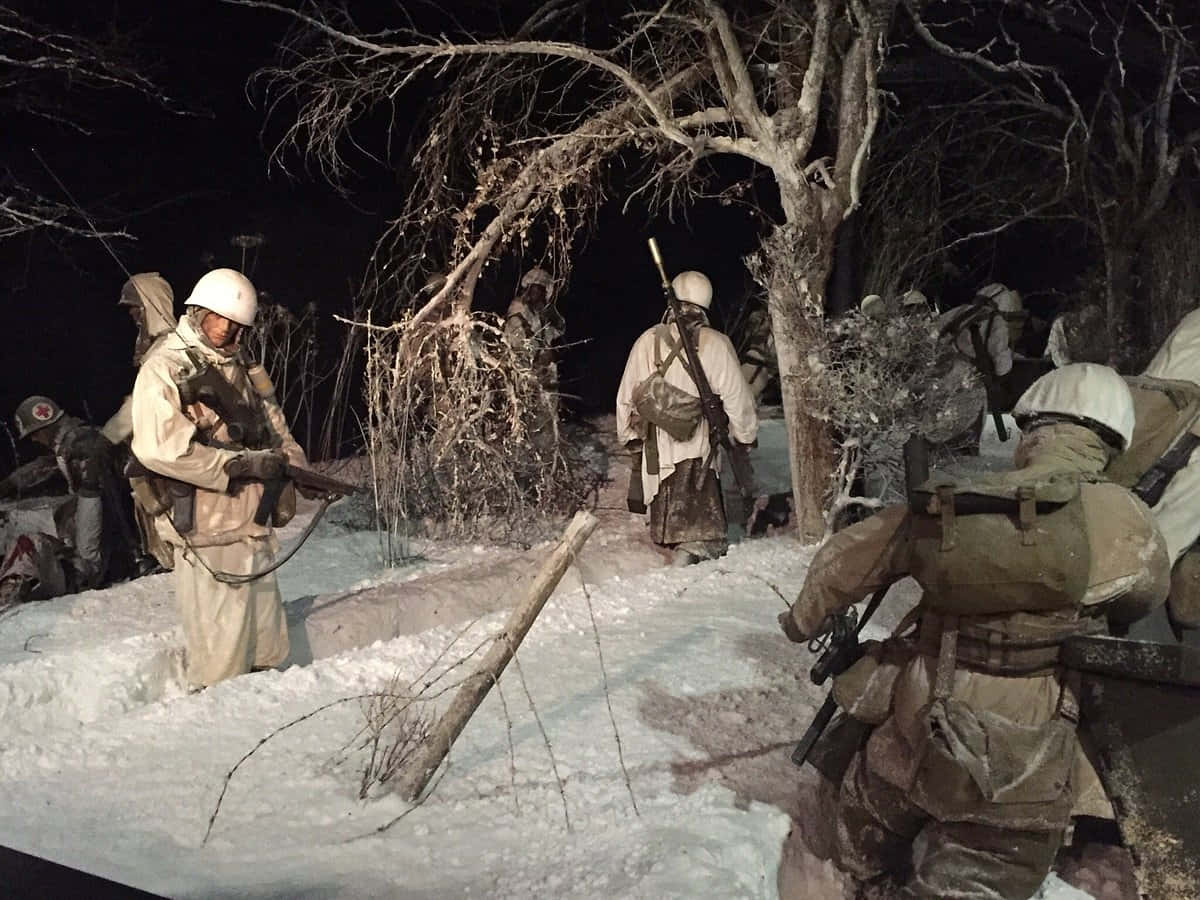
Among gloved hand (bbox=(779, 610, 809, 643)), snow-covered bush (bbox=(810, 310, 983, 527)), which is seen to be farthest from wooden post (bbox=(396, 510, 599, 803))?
snow-covered bush (bbox=(810, 310, 983, 527))

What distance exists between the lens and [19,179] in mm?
8594

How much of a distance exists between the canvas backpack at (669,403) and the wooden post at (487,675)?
11.1 feet

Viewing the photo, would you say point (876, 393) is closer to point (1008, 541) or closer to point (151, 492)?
point (1008, 541)

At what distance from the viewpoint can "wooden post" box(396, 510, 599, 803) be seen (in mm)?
3643

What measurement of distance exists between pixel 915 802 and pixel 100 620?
4.68 m

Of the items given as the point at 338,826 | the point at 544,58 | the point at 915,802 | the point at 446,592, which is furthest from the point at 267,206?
the point at 915,802

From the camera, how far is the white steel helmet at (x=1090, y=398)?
330cm

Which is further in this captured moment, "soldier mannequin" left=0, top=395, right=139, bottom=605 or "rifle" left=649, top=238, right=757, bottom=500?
"rifle" left=649, top=238, right=757, bottom=500

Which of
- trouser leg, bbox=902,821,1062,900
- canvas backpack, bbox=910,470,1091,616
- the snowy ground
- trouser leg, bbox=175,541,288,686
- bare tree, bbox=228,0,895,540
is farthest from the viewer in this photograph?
bare tree, bbox=228,0,895,540

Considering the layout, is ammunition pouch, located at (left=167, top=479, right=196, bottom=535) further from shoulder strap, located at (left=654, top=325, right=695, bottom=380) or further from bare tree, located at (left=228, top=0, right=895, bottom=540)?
shoulder strap, located at (left=654, top=325, right=695, bottom=380)

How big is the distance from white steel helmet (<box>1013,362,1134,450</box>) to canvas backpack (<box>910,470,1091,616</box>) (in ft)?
1.27

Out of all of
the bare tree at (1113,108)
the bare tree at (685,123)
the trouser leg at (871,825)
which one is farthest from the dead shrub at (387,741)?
the bare tree at (1113,108)

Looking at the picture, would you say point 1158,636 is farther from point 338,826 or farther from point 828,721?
point 338,826

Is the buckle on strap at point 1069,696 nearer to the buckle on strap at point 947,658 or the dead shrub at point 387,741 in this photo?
the buckle on strap at point 947,658
